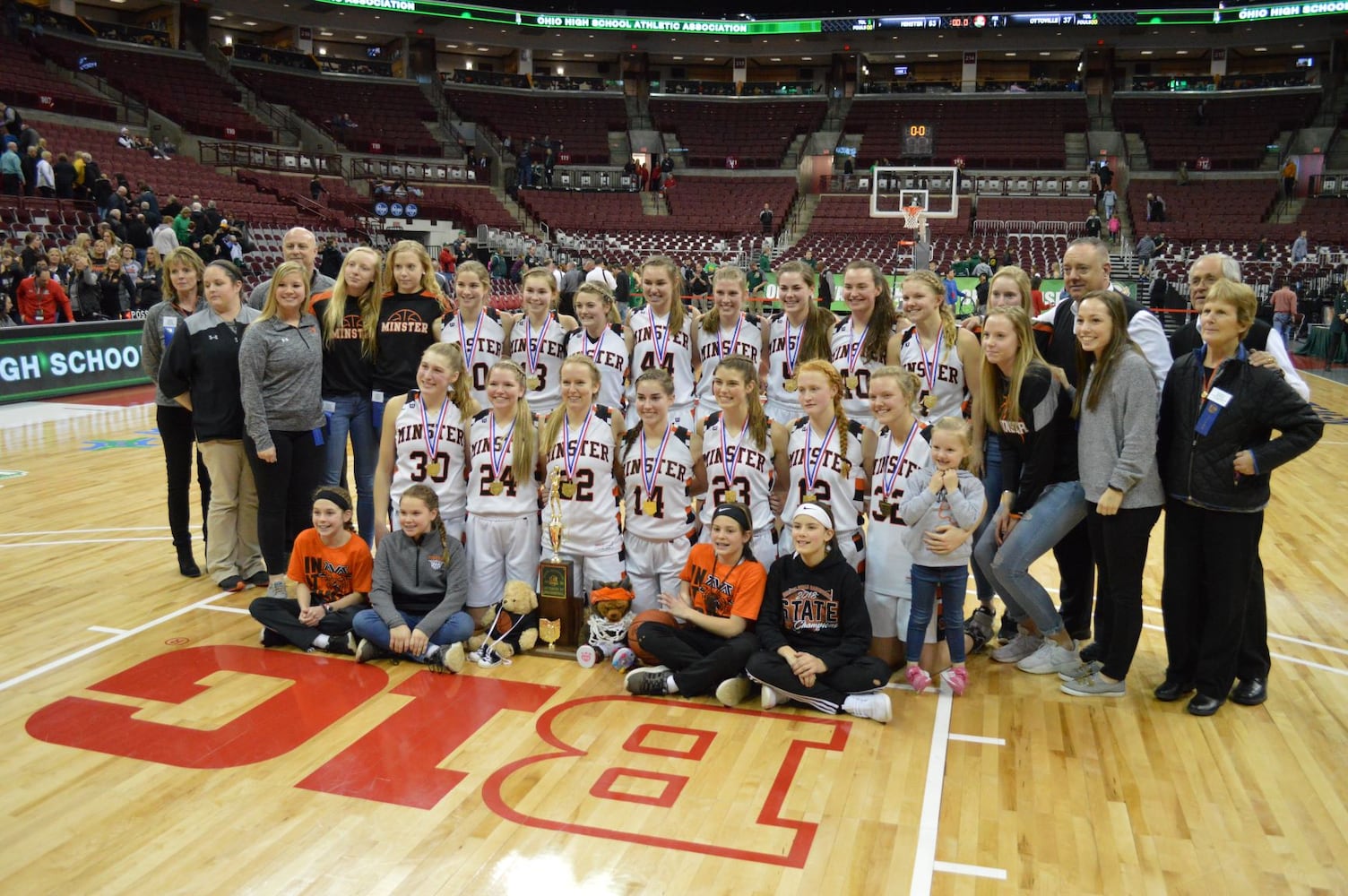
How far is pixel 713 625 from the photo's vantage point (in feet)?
16.1

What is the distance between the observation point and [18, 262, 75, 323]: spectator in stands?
1291cm

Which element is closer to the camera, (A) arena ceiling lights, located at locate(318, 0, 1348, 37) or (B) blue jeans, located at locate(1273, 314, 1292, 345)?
(B) blue jeans, located at locate(1273, 314, 1292, 345)

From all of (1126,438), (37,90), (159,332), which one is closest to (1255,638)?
(1126,438)

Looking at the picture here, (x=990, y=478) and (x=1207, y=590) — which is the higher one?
(x=990, y=478)

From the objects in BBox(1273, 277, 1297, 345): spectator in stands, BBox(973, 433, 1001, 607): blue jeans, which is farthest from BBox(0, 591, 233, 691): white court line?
BBox(1273, 277, 1297, 345): spectator in stands

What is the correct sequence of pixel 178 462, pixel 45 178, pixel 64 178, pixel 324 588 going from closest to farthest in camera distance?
pixel 324 588, pixel 178 462, pixel 45 178, pixel 64 178

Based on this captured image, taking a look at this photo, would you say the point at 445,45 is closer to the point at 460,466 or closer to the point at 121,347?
A: the point at 121,347

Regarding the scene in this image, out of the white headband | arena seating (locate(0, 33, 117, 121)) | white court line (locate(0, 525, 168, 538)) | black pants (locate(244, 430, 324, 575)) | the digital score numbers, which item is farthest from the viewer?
the digital score numbers

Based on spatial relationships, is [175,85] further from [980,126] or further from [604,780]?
[604,780]

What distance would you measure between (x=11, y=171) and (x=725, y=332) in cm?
1601

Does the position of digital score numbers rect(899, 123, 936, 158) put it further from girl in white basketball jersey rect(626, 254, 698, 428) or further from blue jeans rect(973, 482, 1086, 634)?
blue jeans rect(973, 482, 1086, 634)

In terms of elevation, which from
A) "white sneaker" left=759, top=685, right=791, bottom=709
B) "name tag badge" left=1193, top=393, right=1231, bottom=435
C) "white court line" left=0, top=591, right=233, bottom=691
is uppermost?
"name tag badge" left=1193, top=393, right=1231, bottom=435

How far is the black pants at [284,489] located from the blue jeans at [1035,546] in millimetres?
3783

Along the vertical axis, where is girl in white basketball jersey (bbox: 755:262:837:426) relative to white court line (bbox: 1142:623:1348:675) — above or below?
above
